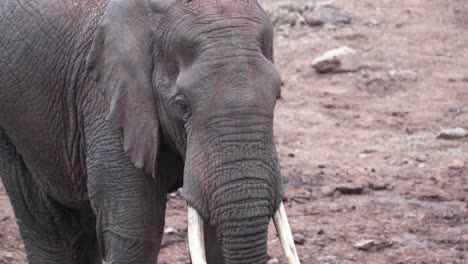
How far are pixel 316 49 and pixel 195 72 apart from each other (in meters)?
7.36

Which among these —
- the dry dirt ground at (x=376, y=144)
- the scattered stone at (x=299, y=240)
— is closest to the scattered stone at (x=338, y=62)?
the dry dirt ground at (x=376, y=144)

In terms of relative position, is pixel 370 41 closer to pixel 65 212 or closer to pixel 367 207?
pixel 367 207

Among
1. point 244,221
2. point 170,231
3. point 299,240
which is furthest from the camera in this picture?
point 170,231

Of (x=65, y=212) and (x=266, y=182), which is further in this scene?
(x=65, y=212)

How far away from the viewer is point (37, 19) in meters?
6.01

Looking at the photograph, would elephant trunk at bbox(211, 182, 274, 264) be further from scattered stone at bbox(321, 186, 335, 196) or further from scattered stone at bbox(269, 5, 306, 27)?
scattered stone at bbox(269, 5, 306, 27)

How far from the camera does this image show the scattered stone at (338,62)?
11711 mm

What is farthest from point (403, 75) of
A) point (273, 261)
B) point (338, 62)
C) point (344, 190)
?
point (273, 261)

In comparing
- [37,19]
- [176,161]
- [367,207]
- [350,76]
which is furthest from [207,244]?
[350,76]

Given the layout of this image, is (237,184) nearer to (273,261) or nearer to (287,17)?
(273,261)

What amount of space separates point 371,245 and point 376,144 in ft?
7.78

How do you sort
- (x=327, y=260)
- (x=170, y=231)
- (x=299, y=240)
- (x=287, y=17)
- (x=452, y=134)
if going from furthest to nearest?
(x=287, y=17), (x=452, y=134), (x=170, y=231), (x=299, y=240), (x=327, y=260)

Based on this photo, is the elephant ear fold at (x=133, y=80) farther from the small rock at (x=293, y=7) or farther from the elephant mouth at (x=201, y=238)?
the small rock at (x=293, y=7)

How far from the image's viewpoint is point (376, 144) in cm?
1011
